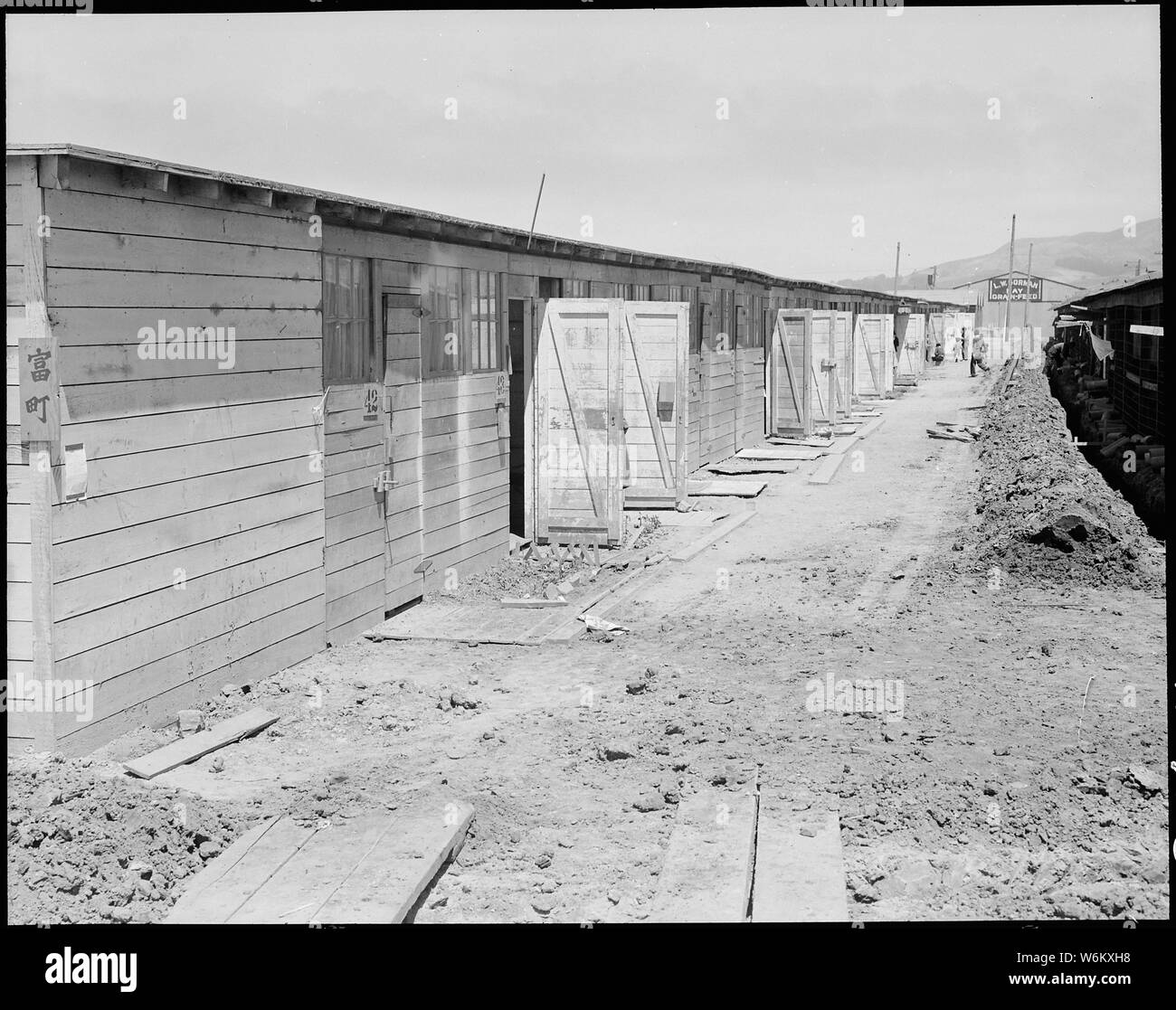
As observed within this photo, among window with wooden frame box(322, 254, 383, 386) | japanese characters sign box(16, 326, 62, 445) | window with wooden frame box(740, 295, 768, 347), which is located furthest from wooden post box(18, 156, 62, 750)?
window with wooden frame box(740, 295, 768, 347)

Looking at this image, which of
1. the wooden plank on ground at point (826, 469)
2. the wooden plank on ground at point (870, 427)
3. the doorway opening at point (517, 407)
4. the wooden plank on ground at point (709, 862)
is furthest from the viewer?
the wooden plank on ground at point (870, 427)

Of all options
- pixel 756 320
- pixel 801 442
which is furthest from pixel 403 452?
pixel 801 442

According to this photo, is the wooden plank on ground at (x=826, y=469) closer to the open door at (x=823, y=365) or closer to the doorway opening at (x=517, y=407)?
the open door at (x=823, y=365)

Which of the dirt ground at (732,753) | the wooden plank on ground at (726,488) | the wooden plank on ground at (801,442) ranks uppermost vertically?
the wooden plank on ground at (801,442)

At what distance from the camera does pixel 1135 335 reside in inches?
810

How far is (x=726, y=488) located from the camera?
19.5m

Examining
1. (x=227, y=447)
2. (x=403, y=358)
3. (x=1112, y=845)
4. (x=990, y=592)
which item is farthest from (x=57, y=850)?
(x=990, y=592)

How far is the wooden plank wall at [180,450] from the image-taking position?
23.3ft

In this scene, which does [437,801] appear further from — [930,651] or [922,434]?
[922,434]

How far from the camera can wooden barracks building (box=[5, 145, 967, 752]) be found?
6863 millimetres

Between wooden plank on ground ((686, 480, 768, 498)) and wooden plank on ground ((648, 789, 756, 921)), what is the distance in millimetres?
12446

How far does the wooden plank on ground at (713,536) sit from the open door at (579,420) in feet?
2.80

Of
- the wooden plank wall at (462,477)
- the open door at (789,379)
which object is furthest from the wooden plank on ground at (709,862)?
the open door at (789,379)

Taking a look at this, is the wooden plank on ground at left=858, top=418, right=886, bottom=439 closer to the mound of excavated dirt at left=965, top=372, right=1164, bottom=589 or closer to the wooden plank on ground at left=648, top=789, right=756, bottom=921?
the mound of excavated dirt at left=965, top=372, right=1164, bottom=589
